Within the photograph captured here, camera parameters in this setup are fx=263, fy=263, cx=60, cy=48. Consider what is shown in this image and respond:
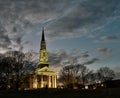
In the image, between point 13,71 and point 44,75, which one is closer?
point 13,71

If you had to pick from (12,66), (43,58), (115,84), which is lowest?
(115,84)

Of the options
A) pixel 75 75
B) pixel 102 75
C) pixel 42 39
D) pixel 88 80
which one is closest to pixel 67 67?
pixel 75 75

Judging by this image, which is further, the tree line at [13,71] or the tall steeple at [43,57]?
the tall steeple at [43,57]

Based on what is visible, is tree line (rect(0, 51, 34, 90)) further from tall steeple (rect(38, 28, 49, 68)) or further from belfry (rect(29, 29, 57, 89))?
tall steeple (rect(38, 28, 49, 68))

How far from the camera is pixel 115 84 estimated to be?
85562mm

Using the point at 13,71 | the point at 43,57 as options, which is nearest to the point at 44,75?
the point at 43,57

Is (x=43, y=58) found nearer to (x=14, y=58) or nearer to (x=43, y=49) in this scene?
(x=43, y=49)

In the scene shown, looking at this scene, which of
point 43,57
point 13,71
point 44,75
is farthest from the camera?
point 43,57

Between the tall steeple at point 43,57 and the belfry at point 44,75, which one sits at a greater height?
the tall steeple at point 43,57

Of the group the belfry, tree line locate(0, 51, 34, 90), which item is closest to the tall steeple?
the belfry

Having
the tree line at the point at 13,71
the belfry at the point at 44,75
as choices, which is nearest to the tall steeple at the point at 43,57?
the belfry at the point at 44,75

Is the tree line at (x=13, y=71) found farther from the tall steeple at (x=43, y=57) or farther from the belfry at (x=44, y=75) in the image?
the tall steeple at (x=43, y=57)

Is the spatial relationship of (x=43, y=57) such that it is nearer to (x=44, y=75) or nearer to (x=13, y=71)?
(x=44, y=75)

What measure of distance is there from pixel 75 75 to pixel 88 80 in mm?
20149
